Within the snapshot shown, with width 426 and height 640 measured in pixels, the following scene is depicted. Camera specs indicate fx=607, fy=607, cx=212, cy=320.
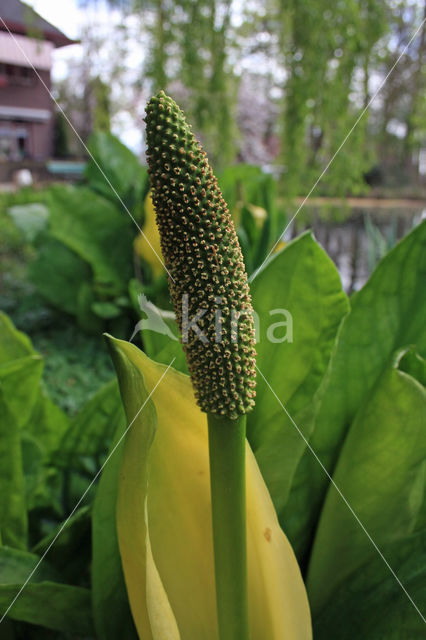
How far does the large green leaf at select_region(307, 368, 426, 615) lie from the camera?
0.37m

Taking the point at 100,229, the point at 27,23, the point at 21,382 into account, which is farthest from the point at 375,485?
the point at 100,229

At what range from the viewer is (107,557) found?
40 centimetres

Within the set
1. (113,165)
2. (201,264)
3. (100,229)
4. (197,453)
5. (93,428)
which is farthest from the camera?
(113,165)

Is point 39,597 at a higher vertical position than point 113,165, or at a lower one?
lower

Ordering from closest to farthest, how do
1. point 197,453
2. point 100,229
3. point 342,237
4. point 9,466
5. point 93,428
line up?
point 197,453 → point 9,466 → point 93,428 → point 100,229 → point 342,237

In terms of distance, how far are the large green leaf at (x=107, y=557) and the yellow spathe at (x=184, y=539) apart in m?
0.04

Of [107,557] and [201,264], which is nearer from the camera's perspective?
[201,264]

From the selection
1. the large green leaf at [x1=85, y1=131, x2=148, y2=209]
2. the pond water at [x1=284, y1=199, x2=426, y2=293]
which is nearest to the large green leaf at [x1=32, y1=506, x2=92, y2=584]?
the large green leaf at [x1=85, y1=131, x2=148, y2=209]

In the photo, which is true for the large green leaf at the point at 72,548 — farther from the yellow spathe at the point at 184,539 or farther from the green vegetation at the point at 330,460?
the yellow spathe at the point at 184,539

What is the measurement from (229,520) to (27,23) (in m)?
0.40

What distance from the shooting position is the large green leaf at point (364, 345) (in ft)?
1.45

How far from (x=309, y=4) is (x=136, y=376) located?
203 cm

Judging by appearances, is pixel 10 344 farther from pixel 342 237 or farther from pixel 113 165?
pixel 342 237

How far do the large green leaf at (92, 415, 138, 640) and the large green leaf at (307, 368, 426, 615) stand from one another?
0.14 metres
